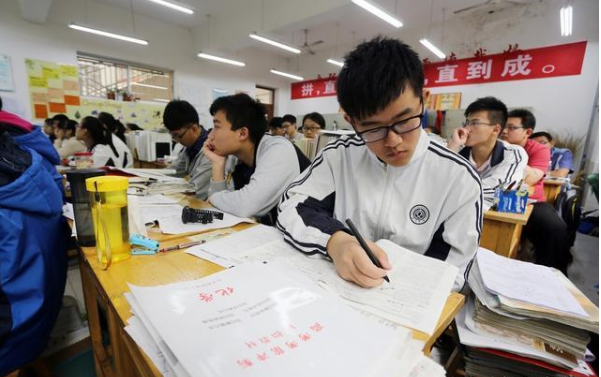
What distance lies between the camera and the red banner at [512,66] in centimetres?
471

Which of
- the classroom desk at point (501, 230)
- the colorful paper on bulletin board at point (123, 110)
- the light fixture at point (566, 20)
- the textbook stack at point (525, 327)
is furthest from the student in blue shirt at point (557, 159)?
the colorful paper on bulletin board at point (123, 110)

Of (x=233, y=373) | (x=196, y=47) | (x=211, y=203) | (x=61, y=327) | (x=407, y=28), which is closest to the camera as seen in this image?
(x=233, y=373)

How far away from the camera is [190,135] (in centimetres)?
202

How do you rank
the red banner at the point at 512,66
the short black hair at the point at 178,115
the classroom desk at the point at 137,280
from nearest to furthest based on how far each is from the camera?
the classroom desk at the point at 137,280 → the short black hair at the point at 178,115 → the red banner at the point at 512,66

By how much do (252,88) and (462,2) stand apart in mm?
5581

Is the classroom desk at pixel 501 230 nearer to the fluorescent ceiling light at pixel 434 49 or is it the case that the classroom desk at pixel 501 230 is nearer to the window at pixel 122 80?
the fluorescent ceiling light at pixel 434 49

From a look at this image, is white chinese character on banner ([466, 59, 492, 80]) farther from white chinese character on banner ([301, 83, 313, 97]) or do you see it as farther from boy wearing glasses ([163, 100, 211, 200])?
boy wearing glasses ([163, 100, 211, 200])

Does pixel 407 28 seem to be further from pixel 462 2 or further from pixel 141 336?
pixel 141 336

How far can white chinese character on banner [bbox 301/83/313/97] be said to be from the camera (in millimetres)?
8727

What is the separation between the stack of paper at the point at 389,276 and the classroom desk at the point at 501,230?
1.19m

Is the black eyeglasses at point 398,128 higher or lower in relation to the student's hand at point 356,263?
higher

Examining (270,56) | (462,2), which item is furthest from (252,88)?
(462,2)

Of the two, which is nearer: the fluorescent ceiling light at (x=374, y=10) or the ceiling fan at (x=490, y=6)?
the fluorescent ceiling light at (x=374, y=10)

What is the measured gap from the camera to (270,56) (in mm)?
8844
